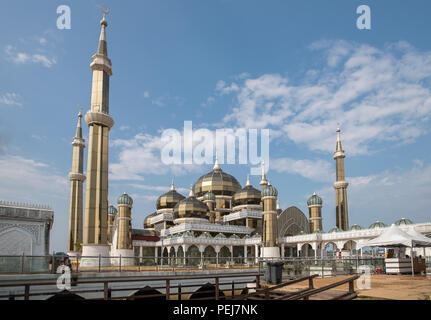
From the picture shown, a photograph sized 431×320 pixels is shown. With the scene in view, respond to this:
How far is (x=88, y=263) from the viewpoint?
2966cm

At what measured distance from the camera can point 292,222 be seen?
5878 cm

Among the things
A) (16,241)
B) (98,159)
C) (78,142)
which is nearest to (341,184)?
(98,159)

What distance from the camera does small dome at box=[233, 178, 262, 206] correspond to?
66.2 meters

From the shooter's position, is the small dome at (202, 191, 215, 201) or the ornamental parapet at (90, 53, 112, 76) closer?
the ornamental parapet at (90, 53, 112, 76)

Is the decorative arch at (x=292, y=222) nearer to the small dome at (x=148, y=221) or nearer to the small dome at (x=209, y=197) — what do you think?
the small dome at (x=209, y=197)

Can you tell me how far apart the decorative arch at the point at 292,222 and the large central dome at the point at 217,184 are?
51.5ft

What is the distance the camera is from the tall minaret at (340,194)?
55.5 metres

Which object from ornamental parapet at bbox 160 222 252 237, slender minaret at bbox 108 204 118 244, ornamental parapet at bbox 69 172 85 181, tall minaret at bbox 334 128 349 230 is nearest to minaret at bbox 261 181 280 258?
ornamental parapet at bbox 160 222 252 237

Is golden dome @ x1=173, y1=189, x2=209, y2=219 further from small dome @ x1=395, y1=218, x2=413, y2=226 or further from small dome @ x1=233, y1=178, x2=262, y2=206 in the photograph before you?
small dome @ x1=395, y1=218, x2=413, y2=226

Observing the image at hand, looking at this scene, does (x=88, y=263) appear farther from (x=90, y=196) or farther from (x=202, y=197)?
(x=202, y=197)

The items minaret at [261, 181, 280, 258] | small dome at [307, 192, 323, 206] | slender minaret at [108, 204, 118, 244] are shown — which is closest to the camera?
minaret at [261, 181, 280, 258]

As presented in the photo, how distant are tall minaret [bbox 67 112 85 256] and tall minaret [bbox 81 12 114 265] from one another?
1780 cm

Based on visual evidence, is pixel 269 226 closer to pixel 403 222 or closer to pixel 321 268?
pixel 403 222
